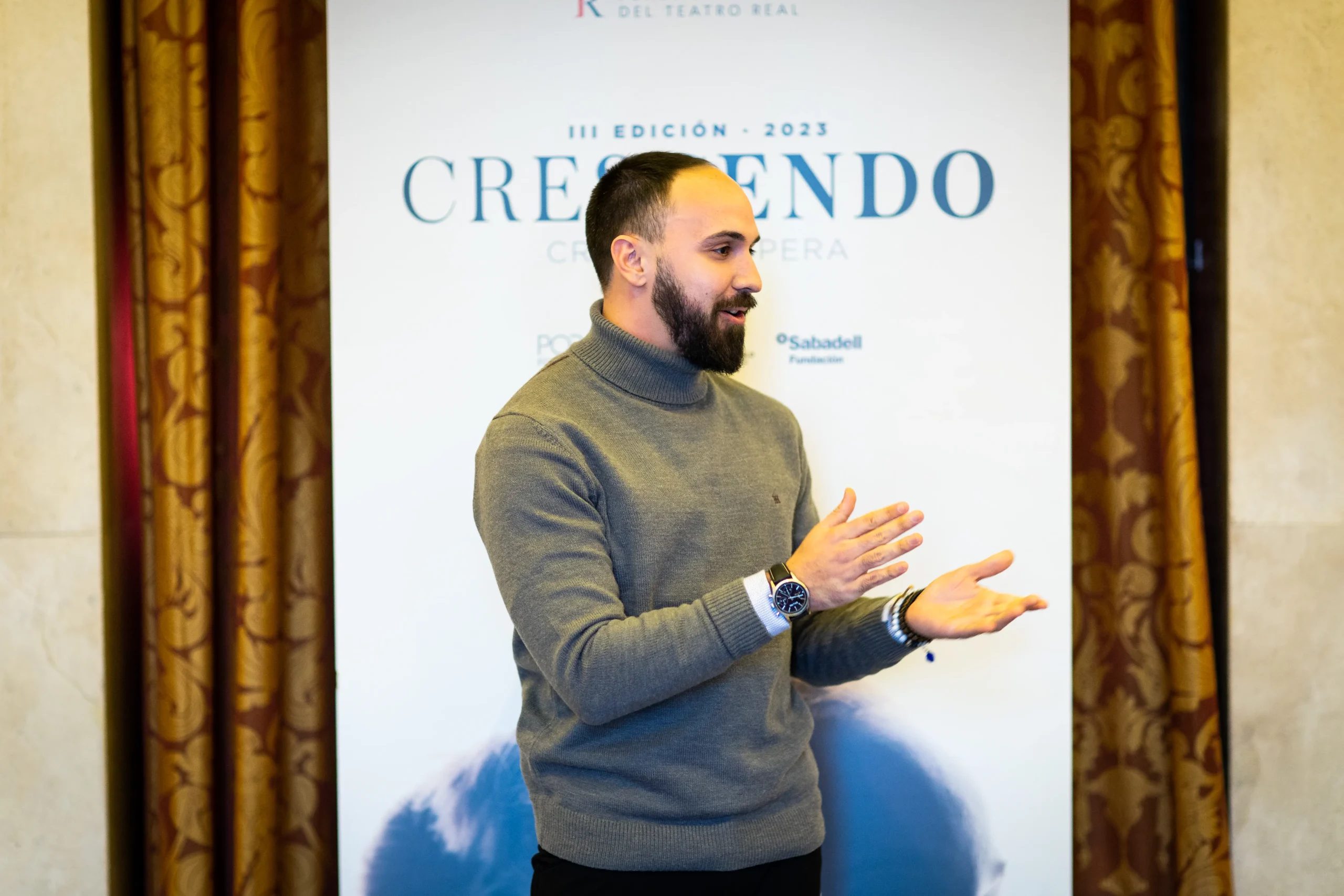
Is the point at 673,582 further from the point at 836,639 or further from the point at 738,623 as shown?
the point at 836,639

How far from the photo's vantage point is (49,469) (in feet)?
7.32

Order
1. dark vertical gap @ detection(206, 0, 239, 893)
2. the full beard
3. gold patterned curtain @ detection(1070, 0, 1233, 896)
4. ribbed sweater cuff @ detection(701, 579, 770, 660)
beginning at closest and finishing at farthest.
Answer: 1. ribbed sweater cuff @ detection(701, 579, 770, 660)
2. the full beard
3. gold patterned curtain @ detection(1070, 0, 1233, 896)
4. dark vertical gap @ detection(206, 0, 239, 893)

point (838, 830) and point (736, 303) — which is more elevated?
point (736, 303)

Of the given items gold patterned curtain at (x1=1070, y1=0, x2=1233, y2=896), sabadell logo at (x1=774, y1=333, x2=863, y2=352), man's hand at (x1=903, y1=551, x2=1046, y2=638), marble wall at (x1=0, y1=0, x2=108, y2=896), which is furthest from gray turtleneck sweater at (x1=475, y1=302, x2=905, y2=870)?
marble wall at (x1=0, y1=0, x2=108, y2=896)

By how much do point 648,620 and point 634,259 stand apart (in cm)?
60

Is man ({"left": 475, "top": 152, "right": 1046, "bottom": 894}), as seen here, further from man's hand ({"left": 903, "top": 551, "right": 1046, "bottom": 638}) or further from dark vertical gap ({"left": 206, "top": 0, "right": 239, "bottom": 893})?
dark vertical gap ({"left": 206, "top": 0, "right": 239, "bottom": 893})

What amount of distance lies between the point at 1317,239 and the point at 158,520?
8.14 feet

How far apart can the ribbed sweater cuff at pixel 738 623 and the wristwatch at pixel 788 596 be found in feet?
0.10

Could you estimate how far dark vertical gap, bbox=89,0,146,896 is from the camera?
2264 millimetres

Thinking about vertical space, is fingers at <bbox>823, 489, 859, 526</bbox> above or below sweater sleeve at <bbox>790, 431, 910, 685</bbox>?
above

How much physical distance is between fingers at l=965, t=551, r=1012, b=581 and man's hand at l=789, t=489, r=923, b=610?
0.60 feet

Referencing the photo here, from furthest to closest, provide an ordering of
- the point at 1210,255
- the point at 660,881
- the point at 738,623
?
1. the point at 1210,255
2. the point at 660,881
3. the point at 738,623

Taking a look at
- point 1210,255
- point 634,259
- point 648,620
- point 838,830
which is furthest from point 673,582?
point 1210,255

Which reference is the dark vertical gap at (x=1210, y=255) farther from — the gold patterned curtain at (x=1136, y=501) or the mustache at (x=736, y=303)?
the mustache at (x=736, y=303)
